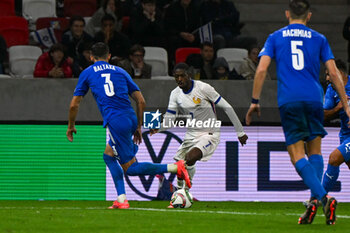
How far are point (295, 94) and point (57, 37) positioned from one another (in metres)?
9.39

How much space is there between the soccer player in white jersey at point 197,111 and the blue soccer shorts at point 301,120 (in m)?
3.76

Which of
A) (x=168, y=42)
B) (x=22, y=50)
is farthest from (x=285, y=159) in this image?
(x=22, y=50)

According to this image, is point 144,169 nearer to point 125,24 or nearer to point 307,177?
point 307,177

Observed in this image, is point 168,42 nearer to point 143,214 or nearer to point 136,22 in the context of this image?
point 136,22

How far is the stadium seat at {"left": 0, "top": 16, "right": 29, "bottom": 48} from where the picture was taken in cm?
1603

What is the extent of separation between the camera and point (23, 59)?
14.4 meters

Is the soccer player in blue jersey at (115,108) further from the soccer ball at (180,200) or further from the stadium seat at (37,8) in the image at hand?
the stadium seat at (37,8)

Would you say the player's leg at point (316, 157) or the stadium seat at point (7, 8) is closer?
the player's leg at point (316, 157)

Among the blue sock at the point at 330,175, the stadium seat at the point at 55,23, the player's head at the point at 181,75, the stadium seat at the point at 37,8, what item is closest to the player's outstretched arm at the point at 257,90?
the blue sock at the point at 330,175

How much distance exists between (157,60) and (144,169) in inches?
223

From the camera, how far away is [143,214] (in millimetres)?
8648

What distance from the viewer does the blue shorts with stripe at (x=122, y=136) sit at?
9.57 m

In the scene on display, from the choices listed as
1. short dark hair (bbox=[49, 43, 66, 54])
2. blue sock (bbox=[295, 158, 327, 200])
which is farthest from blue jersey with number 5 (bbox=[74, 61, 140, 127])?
short dark hair (bbox=[49, 43, 66, 54])

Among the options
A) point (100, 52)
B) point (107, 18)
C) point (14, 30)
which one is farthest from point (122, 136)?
point (14, 30)
